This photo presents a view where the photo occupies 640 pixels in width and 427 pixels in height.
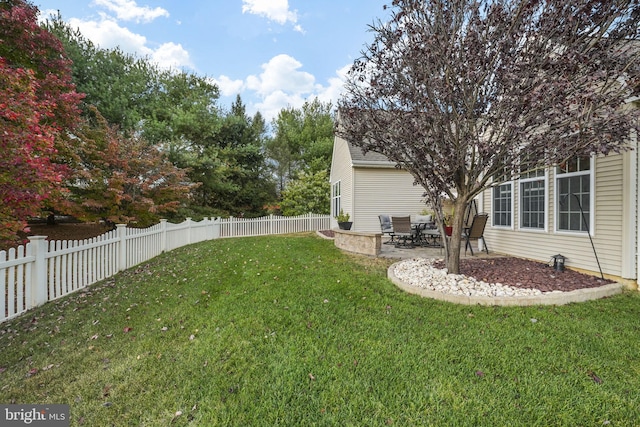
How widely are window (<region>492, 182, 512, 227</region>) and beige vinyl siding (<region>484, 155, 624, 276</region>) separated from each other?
898mm

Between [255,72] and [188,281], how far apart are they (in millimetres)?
16373

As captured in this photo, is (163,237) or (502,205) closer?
(502,205)

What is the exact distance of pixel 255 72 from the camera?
17.7 m

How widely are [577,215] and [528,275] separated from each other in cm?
168

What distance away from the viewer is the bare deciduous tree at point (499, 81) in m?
3.56

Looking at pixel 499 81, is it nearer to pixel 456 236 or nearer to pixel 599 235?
pixel 456 236

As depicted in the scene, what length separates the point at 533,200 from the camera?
631cm

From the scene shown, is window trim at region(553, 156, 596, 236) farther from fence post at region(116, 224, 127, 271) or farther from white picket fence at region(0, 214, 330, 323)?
fence post at region(116, 224, 127, 271)

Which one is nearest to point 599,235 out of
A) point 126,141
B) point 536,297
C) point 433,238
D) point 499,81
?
point 536,297

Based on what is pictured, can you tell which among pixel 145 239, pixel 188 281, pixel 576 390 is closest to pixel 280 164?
pixel 145 239

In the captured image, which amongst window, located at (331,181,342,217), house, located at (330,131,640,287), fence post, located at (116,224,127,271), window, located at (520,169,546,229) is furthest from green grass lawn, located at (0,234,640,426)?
window, located at (331,181,342,217)

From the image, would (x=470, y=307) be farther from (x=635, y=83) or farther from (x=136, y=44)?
(x=136, y=44)

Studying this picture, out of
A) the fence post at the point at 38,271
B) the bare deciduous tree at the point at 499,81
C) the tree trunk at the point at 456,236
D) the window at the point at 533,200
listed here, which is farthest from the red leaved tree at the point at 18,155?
the window at the point at 533,200

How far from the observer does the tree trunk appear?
4.73 metres
